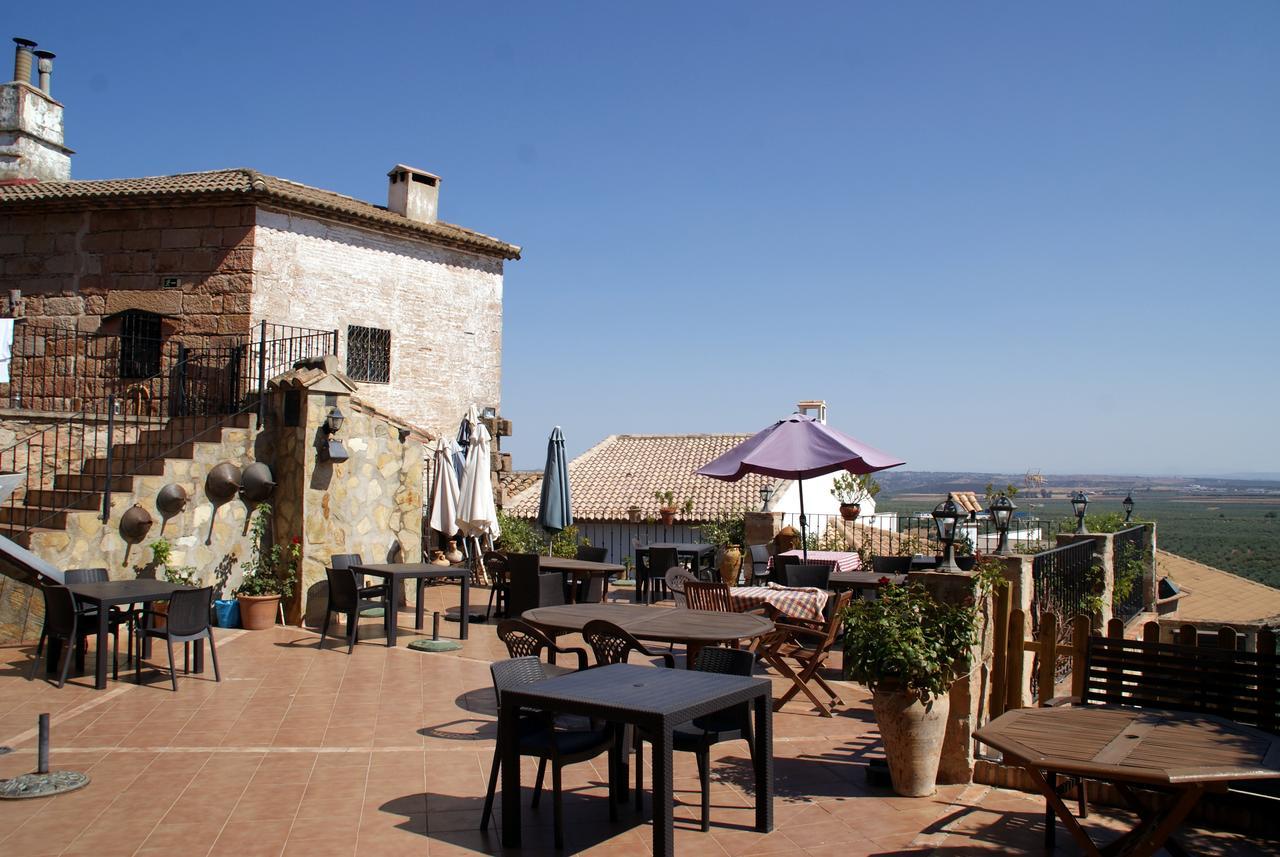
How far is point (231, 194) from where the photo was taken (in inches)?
615

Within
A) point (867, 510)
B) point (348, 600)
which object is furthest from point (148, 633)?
point (867, 510)

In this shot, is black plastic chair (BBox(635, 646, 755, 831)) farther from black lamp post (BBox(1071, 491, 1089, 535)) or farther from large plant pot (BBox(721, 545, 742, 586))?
black lamp post (BBox(1071, 491, 1089, 535))

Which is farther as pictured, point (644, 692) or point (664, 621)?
point (664, 621)

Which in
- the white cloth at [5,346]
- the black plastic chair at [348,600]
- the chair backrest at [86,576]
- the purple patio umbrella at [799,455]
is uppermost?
the white cloth at [5,346]

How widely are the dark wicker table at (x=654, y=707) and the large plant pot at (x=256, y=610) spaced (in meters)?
6.58

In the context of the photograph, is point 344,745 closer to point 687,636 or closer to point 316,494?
point 687,636

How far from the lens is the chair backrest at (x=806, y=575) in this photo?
33.1ft

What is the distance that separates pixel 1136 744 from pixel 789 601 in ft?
15.2

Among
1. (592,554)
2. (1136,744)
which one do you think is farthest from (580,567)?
(1136,744)

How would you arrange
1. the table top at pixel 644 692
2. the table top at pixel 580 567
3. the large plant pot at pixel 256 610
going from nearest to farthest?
the table top at pixel 644 692
the large plant pot at pixel 256 610
the table top at pixel 580 567

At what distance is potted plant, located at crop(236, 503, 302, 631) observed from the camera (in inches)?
414

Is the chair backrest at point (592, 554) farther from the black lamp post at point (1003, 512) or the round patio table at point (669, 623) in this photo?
the black lamp post at point (1003, 512)

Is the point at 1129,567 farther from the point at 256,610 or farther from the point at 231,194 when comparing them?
the point at 231,194

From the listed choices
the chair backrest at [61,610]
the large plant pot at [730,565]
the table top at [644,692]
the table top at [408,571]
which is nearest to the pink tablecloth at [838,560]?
the large plant pot at [730,565]
